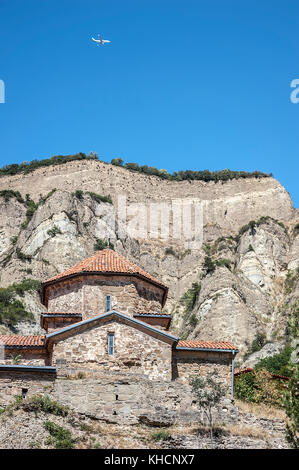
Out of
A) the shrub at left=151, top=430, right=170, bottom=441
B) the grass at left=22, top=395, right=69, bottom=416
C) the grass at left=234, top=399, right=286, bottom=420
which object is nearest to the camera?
the shrub at left=151, top=430, right=170, bottom=441

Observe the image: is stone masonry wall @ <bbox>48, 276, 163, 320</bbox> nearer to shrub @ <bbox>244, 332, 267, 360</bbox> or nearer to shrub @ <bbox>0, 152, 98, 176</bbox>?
shrub @ <bbox>244, 332, 267, 360</bbox>

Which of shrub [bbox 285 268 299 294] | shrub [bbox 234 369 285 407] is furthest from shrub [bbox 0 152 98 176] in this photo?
shrub [bbox 234 369 285 407]

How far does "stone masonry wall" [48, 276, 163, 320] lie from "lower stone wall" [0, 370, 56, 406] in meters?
3.88

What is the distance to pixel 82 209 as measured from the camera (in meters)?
81.0

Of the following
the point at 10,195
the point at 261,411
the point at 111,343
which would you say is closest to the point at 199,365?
the point at 261,411

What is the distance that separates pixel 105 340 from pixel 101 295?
295cm

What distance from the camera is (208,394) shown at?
25.8 m

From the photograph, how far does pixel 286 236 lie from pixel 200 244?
10106mm

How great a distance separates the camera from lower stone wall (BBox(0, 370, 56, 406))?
26.4m

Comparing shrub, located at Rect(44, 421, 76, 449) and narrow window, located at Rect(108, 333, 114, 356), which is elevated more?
narrow window, located at Rect(108, 333, 114, 356)

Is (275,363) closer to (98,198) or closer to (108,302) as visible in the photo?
(108,302)
